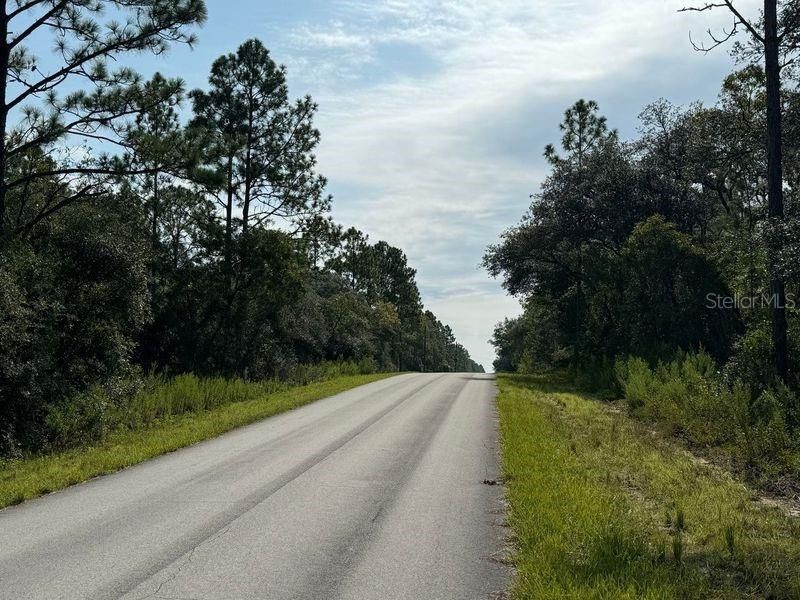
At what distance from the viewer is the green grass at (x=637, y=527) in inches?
193

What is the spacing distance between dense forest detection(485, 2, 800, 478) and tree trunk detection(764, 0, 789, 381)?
0.03 meters

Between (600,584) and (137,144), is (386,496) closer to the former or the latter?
(600,584)

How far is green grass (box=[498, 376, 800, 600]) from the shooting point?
491cm

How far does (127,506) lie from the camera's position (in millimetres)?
7520

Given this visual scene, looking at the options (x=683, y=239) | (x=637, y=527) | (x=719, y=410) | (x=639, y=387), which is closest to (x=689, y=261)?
(x=683, y=239)

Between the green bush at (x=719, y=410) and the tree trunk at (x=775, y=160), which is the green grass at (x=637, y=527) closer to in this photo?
the green bush at (x=719, y=410)

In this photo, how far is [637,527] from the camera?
6.55 m

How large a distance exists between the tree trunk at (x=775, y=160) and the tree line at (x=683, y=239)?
0.03 metres

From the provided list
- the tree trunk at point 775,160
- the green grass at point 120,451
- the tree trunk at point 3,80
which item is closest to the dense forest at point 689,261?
the tree trunk at point 775,160

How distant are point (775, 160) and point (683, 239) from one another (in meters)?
11.4

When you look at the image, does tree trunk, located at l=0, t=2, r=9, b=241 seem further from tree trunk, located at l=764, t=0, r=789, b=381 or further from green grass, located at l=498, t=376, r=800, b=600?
tree trunk, located at l=764, t=0, r=789, b=381

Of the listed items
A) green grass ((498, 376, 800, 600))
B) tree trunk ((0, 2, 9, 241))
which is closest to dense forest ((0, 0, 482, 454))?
tree trunk ((0, 2, 9, 241))

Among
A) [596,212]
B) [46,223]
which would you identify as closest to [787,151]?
[596,212]

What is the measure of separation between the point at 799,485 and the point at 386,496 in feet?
19.7
